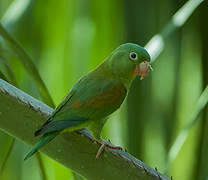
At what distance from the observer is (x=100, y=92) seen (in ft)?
1.86

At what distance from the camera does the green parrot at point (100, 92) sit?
0.51 meters

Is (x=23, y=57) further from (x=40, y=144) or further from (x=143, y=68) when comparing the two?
(x=143, y=68)

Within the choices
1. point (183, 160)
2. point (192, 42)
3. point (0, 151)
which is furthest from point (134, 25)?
point (0, 151)

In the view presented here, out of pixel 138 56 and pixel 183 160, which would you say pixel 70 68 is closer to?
pixel 138 56

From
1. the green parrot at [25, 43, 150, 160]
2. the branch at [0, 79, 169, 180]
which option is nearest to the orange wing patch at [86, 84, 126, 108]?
the green parrot at [25, 43, 150, 160]

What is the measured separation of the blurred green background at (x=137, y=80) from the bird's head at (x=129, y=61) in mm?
31

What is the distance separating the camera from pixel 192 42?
2.55 feet

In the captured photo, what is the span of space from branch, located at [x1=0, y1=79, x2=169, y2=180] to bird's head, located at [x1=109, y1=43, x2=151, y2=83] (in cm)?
16

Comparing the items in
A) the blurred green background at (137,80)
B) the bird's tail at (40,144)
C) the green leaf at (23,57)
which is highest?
the green leaf at (23,57)

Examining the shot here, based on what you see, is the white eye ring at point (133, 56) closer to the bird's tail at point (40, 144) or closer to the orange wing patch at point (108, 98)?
the orange wing patch at point (108, 98)

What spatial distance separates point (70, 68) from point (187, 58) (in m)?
0.23

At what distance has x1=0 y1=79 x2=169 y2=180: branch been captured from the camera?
414 mm

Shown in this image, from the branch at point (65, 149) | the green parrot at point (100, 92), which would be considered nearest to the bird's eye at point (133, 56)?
the green parrot at point (100, 92)

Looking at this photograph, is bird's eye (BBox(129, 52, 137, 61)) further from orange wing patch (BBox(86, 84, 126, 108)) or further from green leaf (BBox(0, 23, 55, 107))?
green leaf (BBox(0, 23, 55, 107))
